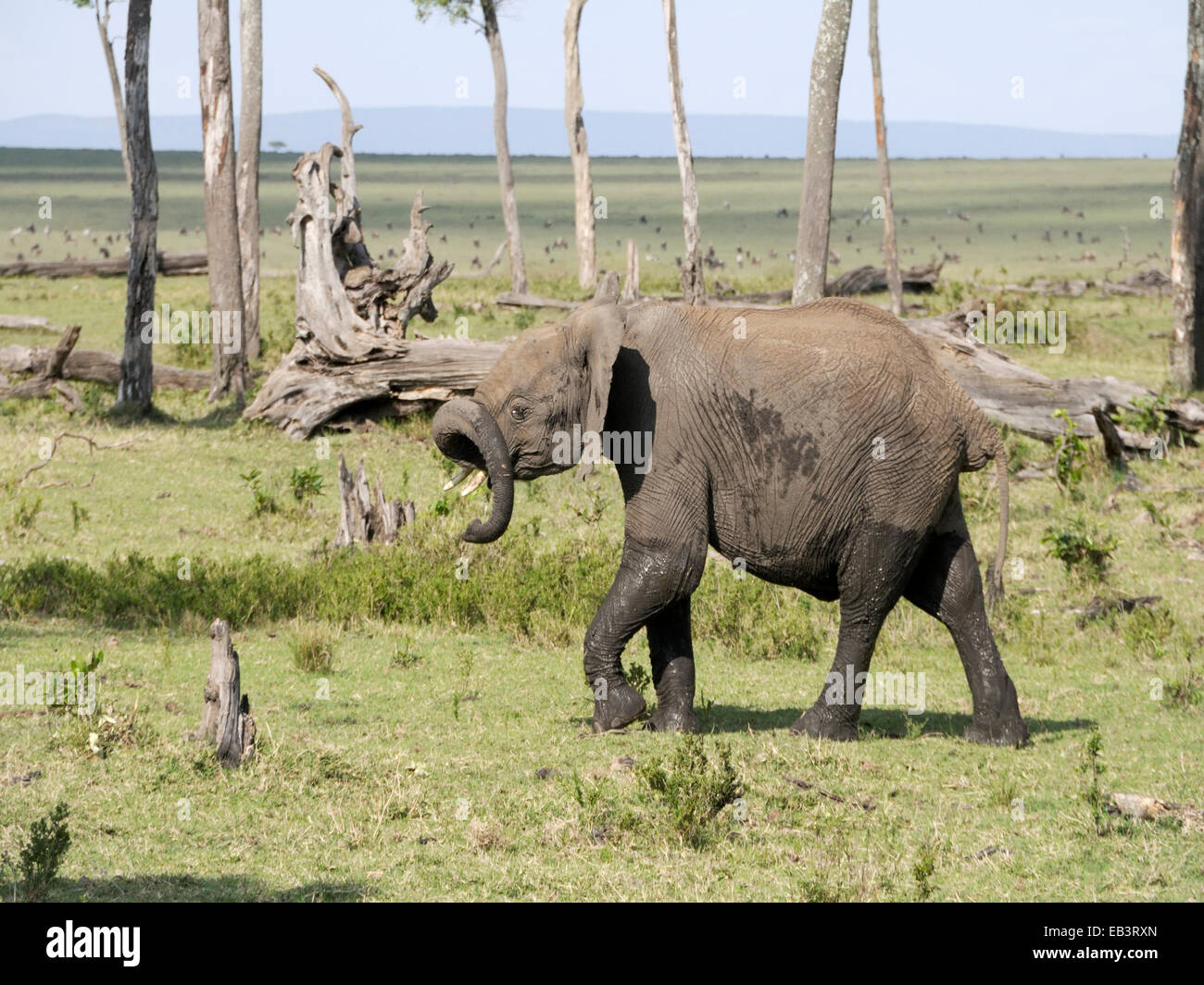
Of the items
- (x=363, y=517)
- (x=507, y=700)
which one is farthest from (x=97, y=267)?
(x=507, y=700)

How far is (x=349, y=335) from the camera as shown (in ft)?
62.6

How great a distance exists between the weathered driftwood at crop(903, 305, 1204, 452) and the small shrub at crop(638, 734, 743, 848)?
1148 cm

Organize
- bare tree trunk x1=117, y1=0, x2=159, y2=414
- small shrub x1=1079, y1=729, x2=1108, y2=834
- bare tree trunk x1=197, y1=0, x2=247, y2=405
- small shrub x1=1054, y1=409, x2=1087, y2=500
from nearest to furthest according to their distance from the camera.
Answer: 1. small shrub x1=1079, y1=729, x2=1108, y2=834
2. small shrub x1=1054, y1=409, x2=1087, y2=500
3. bare tree trunk x1=117, y1=0, x2=159, y2=414
4. bare tree trunk x1=197, y1=0, x2=247, y2=405

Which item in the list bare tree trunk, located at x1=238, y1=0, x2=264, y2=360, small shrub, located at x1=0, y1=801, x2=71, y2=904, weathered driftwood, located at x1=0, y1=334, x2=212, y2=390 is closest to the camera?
small shrub, located at x1=0, y1=801, x2=71, y2=904

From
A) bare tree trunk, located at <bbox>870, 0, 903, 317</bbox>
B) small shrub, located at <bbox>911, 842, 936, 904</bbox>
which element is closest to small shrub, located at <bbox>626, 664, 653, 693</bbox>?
small shrub, located at <bbox>911, 842, 936, 904</bbox>

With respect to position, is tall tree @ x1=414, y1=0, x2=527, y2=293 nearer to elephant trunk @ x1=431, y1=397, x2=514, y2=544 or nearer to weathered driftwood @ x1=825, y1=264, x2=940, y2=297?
weathered driftwood @ x1=825, y1=264, x2=940, y2=297

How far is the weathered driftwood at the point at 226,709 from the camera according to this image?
8.16 m

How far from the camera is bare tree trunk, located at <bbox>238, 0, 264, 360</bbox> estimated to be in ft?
84.0

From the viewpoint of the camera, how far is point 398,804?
7.80 metres

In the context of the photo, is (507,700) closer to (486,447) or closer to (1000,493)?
(486,447)

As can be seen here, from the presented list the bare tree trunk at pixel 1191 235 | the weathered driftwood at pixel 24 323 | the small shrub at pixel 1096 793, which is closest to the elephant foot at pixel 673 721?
the small shrub at pixel 1096 793

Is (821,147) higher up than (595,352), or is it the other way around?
(821,147)

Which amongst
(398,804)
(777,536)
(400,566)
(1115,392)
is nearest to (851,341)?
(777,536)

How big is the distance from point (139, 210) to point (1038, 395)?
466 inches
